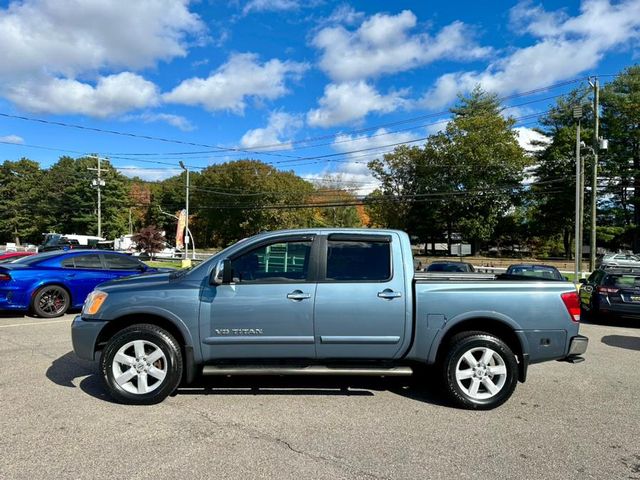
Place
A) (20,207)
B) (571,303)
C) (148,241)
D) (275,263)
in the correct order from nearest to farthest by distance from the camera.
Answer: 1. (571,303)
2. (275,263)
3. (148,241)
4. (20,207)

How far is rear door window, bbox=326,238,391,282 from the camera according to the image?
15.1 feet

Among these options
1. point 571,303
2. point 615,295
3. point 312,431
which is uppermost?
point 571,303

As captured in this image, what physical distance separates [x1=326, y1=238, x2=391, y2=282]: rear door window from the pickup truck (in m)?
0.01

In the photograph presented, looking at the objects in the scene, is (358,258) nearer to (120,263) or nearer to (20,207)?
(120,263)

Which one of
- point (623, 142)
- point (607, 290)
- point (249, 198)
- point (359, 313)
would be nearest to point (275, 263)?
point (359, 313)

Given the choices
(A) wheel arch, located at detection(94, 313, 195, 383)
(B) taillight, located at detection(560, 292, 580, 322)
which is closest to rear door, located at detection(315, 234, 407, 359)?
(A) wheel arch, located at detection(94, 313, 195, 383)

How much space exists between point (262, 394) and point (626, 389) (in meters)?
4.13

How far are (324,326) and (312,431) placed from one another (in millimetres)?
969

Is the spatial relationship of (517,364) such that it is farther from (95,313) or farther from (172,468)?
(95,313)

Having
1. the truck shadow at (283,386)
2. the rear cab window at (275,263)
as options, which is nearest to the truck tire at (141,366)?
the truck shadow at (283,386)

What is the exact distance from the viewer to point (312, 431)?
389cm

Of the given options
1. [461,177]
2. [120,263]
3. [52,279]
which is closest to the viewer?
[52,279]

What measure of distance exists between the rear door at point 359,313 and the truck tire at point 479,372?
58 centimetres

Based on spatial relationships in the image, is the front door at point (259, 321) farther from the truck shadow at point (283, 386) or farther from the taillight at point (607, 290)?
the taillight at point (607, 290)
